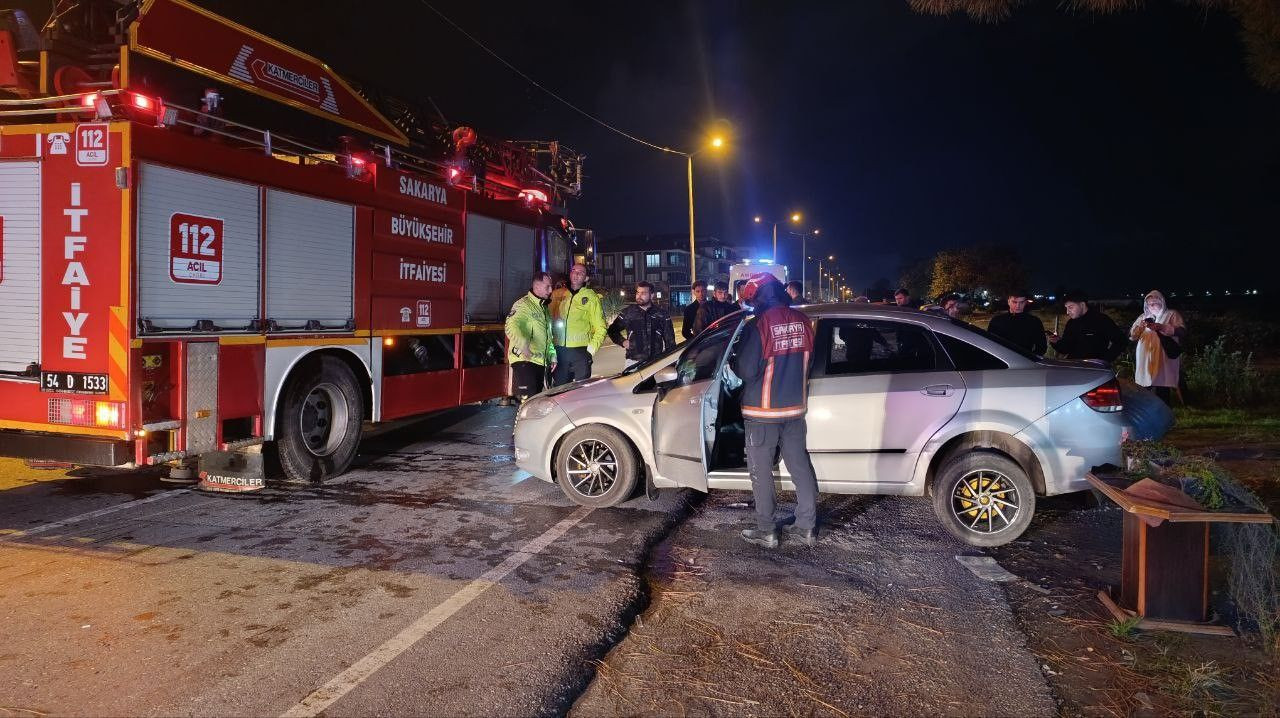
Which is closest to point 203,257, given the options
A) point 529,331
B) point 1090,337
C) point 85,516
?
point 85,516

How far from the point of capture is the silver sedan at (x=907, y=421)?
5.19 m

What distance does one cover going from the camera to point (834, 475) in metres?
5.57

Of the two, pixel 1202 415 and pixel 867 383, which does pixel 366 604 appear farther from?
Answer: pixel 1202 415

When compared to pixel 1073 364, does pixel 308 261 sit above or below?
above

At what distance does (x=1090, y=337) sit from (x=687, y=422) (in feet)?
14.6

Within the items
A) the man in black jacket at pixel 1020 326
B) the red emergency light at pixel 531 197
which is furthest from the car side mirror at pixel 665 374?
the red emergency light at pixel 531 197

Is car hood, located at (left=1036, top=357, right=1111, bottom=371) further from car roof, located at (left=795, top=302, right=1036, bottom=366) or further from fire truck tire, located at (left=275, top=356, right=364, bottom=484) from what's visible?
fire truck tire, located at (left=275, top=356, right=364, bottom=484)

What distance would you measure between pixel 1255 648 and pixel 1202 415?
781cm

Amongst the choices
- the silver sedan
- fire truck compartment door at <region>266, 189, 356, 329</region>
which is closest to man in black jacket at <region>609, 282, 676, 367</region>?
fire truck compartment door at <region>266, 189, 356, 329</region>

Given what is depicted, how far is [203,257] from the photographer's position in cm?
597

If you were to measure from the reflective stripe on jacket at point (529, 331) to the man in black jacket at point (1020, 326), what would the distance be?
14.8ft

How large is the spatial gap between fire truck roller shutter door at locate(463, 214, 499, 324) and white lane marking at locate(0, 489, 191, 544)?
3565 mm

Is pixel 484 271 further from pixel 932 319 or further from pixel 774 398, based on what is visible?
pixel 932 319

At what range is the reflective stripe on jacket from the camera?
342 inches
